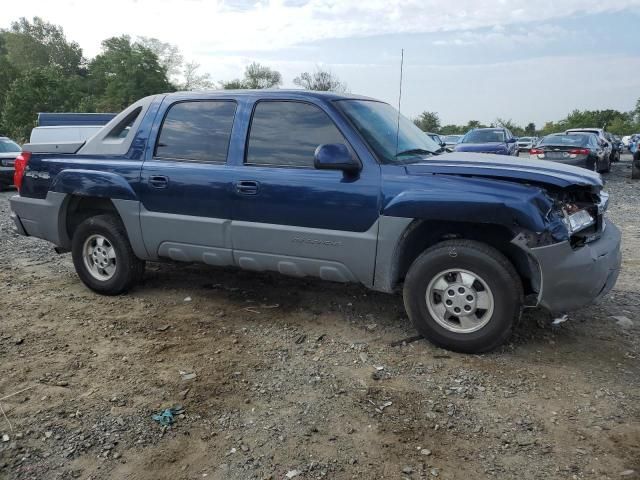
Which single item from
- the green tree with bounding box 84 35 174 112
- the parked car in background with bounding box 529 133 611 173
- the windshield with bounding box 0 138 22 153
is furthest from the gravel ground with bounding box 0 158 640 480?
the green tree with bounding box 84 35 174 112

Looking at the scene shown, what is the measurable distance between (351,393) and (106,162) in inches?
125

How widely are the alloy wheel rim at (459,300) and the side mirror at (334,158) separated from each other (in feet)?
3.28

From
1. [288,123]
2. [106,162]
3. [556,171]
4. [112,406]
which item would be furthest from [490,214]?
[106,162]

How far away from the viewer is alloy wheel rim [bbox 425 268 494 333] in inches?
145

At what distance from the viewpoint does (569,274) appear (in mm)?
3484

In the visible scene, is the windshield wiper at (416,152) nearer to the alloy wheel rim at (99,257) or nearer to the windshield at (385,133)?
the windshield at (385,133)

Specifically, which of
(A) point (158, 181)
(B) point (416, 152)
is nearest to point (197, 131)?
(A) point (158, 181)

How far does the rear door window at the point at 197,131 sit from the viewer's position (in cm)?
452

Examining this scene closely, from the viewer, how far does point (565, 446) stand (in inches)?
107

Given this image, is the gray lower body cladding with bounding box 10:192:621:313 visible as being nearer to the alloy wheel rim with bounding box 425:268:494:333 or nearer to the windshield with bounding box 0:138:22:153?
the alloy wheel rim with bounding box 425:268:494:333

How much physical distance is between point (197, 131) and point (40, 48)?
87.7m

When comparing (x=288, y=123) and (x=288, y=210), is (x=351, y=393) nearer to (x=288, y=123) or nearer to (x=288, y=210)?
(x=288, y=210)

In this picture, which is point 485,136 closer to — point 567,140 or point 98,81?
point 567,140

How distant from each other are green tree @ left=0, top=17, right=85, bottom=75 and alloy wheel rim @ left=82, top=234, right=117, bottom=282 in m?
81.1
